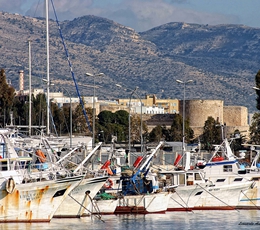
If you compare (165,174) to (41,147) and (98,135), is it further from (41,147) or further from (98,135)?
(98,135)

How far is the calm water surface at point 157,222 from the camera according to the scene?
180 feet

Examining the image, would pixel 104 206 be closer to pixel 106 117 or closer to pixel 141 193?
pixel 141 193

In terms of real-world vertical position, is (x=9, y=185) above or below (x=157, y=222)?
above

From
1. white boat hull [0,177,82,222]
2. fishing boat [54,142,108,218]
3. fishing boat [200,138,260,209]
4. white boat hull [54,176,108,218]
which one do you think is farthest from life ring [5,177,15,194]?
fishing boat [200,138,260,209]

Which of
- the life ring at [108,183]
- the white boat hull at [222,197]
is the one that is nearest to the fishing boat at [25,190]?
the life ring at [108,183]

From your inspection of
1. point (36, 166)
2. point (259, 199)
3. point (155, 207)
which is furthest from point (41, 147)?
point (259, 199)

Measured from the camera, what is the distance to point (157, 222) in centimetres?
5888

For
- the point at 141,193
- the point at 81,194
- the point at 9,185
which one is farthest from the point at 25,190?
the point at 141,193

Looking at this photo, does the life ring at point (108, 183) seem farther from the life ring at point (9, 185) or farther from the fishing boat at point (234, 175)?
the life ring at point (9, 185)

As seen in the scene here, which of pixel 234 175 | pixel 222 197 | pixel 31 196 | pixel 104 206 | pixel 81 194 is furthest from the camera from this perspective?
pixel 234 175

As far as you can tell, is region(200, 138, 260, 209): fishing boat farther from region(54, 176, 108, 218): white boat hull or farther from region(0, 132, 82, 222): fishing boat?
region(0, 132, 82, 222): fishing boat

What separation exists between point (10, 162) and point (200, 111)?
115 m

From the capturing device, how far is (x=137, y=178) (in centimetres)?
6291

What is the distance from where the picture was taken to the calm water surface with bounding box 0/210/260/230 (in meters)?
54.8
